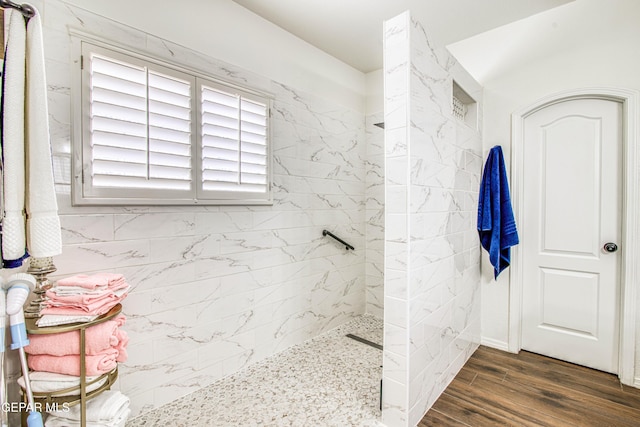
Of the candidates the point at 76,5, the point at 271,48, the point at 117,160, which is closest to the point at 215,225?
the point at 117,160

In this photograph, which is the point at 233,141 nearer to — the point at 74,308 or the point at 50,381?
the point at 74,308

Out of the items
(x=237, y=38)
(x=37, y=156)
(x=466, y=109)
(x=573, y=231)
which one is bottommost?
(x=573, y=231)

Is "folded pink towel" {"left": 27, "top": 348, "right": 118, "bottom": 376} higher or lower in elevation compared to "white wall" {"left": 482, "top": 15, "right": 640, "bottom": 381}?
lower

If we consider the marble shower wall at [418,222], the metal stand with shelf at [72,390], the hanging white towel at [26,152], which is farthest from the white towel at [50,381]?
the marble shower wall at [418,222]

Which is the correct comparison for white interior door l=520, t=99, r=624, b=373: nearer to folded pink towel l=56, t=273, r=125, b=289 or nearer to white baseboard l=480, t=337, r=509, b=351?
white baseboard l=480, t=337, r=509, b=351

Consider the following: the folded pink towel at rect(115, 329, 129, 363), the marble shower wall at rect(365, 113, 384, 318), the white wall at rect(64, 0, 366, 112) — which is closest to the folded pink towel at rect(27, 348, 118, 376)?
the folded pink towel at rect(115, 329, 129, 363)

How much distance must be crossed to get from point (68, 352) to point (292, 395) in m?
1.35

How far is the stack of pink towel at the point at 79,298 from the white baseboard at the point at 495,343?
310cm

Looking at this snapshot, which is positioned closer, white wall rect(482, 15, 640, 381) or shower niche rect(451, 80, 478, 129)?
white wall rect(482, 15, 640, 381)

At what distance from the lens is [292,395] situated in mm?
2025

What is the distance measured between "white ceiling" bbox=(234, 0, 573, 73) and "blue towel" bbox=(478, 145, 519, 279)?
3.68 feet

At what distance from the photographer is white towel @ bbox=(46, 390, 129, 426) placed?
1.32 metres

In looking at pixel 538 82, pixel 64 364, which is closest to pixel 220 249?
pixel 64 364

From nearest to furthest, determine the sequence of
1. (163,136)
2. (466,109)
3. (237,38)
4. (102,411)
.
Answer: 1. (102,411)
2. (163,136)
3. (237,38)
4. (466,109)
